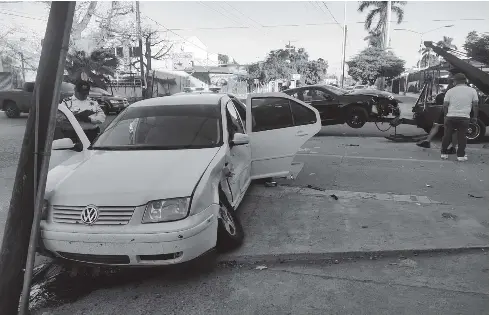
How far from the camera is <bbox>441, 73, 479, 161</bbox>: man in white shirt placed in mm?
7715

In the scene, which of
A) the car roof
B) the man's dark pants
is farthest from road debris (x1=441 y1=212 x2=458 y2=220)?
the man's dark pants

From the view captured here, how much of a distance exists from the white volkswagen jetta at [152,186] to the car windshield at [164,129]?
1 cm

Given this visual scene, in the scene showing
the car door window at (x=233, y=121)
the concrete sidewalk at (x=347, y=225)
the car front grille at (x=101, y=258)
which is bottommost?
the concrete sidewalk at (x=347, y=225)

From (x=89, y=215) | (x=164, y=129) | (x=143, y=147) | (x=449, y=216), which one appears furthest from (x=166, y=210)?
(x=449, y=216)

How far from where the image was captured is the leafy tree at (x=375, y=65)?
152 ft

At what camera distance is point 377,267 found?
373 cm

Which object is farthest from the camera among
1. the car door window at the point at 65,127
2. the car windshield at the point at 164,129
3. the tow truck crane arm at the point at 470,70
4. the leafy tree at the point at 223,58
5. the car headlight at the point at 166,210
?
the leafy tree at the point at 223,58

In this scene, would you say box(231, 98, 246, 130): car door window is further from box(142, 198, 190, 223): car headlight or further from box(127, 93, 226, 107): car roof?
box(142, 198, 190, 223): car headlight

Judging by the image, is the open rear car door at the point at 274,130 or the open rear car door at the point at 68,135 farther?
the open rear car door at the point at 274,130

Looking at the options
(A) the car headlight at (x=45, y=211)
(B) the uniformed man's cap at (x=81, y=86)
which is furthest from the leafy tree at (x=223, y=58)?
(A) the car headlight at (x=45, y=211)

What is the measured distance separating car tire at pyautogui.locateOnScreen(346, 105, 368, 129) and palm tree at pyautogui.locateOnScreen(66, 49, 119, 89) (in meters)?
17.7

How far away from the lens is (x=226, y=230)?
3.92 metres

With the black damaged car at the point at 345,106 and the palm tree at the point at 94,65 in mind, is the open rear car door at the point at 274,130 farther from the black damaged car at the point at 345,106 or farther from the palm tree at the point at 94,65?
the palm tree at the point at 94,65

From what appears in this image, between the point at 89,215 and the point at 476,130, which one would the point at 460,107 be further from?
the point at 89,215
